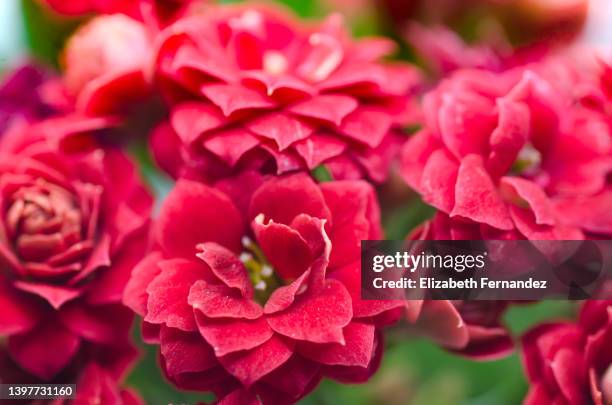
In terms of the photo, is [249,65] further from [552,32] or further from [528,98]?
[552,32]

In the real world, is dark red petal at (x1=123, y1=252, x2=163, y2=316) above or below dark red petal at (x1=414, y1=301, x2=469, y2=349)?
above

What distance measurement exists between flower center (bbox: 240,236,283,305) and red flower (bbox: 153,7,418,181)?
6 centimetres

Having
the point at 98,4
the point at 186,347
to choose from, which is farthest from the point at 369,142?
the point at 98,4

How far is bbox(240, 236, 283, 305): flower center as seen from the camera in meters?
0.44

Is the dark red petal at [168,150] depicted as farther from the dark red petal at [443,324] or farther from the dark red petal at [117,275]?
the dark red petal at [443,324]

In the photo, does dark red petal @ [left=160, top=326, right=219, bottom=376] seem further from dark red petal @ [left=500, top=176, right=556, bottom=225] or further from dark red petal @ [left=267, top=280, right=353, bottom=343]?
dark red petal @ [left=500, top=176, right=556, bottom=225]

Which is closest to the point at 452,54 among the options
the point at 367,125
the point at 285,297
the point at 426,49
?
the point at 426,49

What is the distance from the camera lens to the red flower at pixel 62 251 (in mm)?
412

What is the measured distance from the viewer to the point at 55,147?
45cm

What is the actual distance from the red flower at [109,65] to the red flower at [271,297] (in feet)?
0.34

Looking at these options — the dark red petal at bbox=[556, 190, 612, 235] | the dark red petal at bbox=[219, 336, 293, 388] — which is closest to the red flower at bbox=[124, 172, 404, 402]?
the dark red petal at bbox=[219, 336, 293, 388]

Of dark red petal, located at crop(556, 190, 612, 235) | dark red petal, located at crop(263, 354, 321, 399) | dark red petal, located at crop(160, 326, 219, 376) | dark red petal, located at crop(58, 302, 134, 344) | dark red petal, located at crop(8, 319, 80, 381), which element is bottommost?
dark red petal, located at crop(8, 319, 80, 381)

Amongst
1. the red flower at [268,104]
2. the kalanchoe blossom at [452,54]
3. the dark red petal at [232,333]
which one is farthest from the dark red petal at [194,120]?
the kalanchoe blossom at [452,54]

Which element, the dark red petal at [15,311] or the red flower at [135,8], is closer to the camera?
the dark red petal at [15,311]
